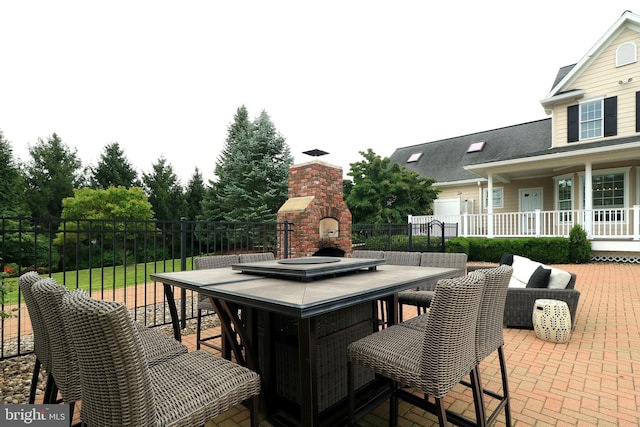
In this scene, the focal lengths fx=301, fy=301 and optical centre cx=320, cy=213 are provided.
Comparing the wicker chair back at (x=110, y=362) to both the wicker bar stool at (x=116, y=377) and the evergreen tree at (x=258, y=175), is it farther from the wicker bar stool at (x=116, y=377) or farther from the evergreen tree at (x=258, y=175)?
the evergreen tree at (x=258, y=175)

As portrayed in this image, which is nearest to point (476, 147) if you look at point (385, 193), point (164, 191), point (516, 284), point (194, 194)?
point (385, 193)

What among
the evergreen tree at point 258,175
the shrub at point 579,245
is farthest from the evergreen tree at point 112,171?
the shrub at point 579,245

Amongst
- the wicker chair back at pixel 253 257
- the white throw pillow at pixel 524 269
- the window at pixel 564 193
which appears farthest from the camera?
the window at pixel 564 193

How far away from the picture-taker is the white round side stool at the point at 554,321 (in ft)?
11.4

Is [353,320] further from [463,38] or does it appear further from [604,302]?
[463,38]

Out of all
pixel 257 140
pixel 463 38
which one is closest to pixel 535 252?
pixel 463 38

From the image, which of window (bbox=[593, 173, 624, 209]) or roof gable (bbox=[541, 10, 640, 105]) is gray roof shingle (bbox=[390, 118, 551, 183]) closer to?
roof gable (bbox=[541, 10, 640, 105])

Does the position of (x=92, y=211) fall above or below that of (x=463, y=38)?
below

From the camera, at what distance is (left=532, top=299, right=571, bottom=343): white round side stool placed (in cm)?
348

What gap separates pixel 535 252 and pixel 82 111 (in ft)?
75.8

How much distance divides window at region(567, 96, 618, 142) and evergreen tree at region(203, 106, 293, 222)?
11.8 meters

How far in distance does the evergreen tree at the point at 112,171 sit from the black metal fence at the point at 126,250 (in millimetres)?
4989

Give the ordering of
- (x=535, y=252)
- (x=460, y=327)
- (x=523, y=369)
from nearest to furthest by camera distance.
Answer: (x=460, y=327) < (x=523, y=369) < (x=535, y=252)

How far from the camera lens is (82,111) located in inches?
682
